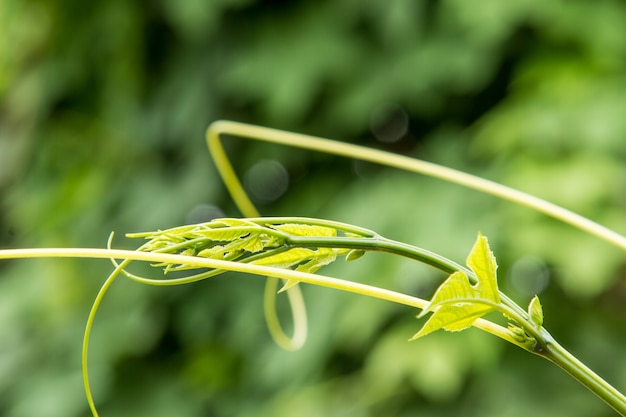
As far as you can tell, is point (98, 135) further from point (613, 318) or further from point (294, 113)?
point (613, 318)

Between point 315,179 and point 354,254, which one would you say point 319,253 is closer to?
point 354,254

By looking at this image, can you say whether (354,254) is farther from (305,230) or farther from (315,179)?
(315,179)

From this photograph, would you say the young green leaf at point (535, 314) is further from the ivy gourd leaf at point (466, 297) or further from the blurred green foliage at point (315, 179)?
the blurred green foliage at point (315, 179)

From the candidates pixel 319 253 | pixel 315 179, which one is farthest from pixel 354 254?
pixel 315 179

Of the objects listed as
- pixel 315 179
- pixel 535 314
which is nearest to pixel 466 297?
pixel 535 314

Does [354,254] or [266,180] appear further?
[266,180]

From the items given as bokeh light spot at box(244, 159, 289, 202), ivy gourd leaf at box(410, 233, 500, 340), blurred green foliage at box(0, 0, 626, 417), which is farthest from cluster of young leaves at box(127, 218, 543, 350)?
bokeh light spot at box(244, 159, 289, 202)
